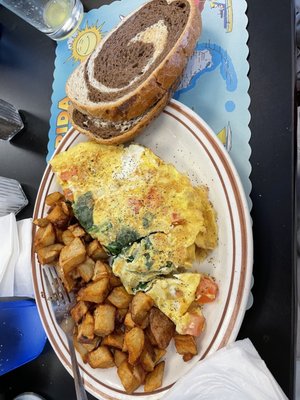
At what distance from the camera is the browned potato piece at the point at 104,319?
124 cm

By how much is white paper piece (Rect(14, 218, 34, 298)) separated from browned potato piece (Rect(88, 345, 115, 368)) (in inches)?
14.2

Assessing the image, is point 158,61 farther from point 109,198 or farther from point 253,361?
point 253,361

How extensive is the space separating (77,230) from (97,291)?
0.72ft

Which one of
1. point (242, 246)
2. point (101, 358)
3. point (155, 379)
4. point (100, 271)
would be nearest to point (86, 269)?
point (100, 271)

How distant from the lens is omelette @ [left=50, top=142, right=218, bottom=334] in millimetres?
1169

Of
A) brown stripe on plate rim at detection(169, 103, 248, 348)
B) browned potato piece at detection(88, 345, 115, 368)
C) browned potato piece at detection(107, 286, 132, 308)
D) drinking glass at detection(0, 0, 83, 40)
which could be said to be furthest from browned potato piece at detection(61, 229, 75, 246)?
drinking glass at detection(0, 0, 83, 40)

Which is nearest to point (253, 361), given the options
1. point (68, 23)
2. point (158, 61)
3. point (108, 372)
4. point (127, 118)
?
point (108, 372)

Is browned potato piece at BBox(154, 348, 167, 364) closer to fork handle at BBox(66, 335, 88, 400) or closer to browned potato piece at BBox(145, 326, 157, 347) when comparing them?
browned potato piece at BBox(145, 326, 157, 347)

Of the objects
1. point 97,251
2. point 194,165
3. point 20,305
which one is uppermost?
point 194,165

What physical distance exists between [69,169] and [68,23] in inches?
25.3

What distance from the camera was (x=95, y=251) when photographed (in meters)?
1.33

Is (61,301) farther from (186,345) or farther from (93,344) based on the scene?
(186,345)

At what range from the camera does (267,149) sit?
1181 mm

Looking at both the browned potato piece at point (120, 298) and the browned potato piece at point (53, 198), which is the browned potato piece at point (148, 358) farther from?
the browned potato piece at point (53, 198)
